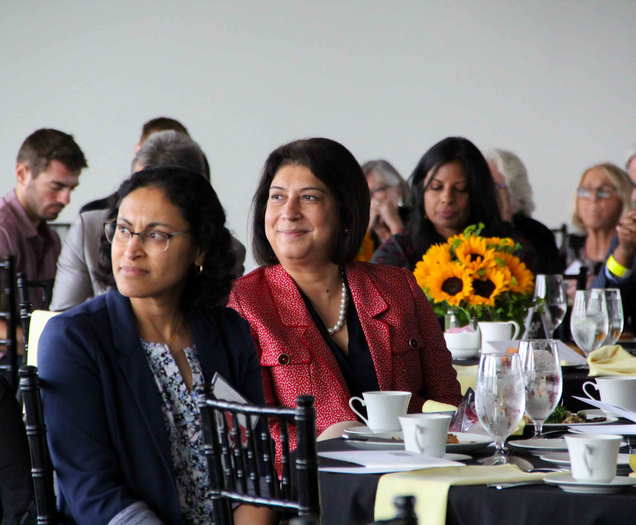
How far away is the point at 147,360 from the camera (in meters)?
1.42

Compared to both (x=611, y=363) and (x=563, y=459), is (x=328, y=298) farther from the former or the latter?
(x=563, y=459)

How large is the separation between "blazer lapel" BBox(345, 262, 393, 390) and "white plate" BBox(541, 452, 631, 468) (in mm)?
716

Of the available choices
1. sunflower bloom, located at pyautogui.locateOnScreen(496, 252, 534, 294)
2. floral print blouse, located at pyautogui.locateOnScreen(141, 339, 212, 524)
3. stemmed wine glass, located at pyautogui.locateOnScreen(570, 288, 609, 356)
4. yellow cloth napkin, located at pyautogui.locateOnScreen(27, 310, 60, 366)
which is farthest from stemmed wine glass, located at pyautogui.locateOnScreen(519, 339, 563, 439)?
sunflower bloom, located at pyautogui.locateOnScreen(496, 252, 534, 294)

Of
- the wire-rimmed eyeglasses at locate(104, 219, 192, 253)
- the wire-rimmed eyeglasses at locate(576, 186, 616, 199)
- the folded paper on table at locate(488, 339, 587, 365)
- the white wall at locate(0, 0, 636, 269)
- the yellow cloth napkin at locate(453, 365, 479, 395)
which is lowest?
the yellow cloth napkin at locate(453, 365, 479, 395)

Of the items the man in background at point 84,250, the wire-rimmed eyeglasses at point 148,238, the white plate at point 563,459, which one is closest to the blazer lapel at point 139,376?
the wire-rimmed eyeglasses at point 148,238

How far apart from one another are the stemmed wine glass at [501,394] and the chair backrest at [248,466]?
30cm

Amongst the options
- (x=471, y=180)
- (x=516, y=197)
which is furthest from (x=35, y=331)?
(x=516, y=197)

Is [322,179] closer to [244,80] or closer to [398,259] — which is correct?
[398,259]

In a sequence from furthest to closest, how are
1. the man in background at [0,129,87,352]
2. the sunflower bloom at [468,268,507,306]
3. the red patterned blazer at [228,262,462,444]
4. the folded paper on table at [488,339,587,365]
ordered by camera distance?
the man in background at [0,129,87,352] < the sunflower bloom at [468,268,507,306] < the folded paper on table at [488,339,587,365] < the red patterned blazer at [228,262,462,444]

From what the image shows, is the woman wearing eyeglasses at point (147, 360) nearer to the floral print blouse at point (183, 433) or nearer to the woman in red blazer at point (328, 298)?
the floral print blouse at point (183, 433)

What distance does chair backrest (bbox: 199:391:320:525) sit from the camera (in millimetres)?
955

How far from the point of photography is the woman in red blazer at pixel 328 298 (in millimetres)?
1846

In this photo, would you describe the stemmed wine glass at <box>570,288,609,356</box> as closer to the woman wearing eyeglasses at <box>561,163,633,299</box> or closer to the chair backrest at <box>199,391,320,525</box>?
the chair backrest at <box>199,391,320,525</box>

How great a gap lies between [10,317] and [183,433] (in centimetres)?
189
